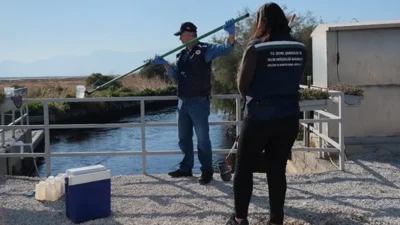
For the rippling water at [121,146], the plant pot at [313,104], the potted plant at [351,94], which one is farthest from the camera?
the rippling water at [121,146]

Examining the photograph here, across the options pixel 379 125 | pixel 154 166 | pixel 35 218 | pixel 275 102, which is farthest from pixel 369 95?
pixel 154 166

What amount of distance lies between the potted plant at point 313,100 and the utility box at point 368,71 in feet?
3.22

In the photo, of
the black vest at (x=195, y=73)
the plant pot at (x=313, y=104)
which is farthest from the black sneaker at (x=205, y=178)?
the plant pot at (x=313, y=104)

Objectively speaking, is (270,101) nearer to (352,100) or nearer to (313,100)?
(313,100)

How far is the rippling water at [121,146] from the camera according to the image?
39.6ft

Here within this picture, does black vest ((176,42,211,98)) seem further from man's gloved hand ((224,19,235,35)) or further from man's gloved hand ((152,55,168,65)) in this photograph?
man's gloved hand ((224,19,235,35))

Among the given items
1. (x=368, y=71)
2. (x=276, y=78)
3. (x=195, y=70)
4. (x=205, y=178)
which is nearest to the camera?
(x=276, y=78)

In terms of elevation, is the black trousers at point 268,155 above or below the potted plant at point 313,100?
below

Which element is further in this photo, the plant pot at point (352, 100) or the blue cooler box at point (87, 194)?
the plant pot at point (352, 100)

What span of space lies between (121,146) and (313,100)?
1095 cm

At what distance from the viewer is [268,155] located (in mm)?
3590

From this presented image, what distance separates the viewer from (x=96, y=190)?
416 cm

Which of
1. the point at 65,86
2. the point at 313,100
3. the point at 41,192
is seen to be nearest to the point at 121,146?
the point at 313,100

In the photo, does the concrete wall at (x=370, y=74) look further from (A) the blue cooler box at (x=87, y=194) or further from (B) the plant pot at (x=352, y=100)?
(A) the blue cooler box at (x=87, y=194)
